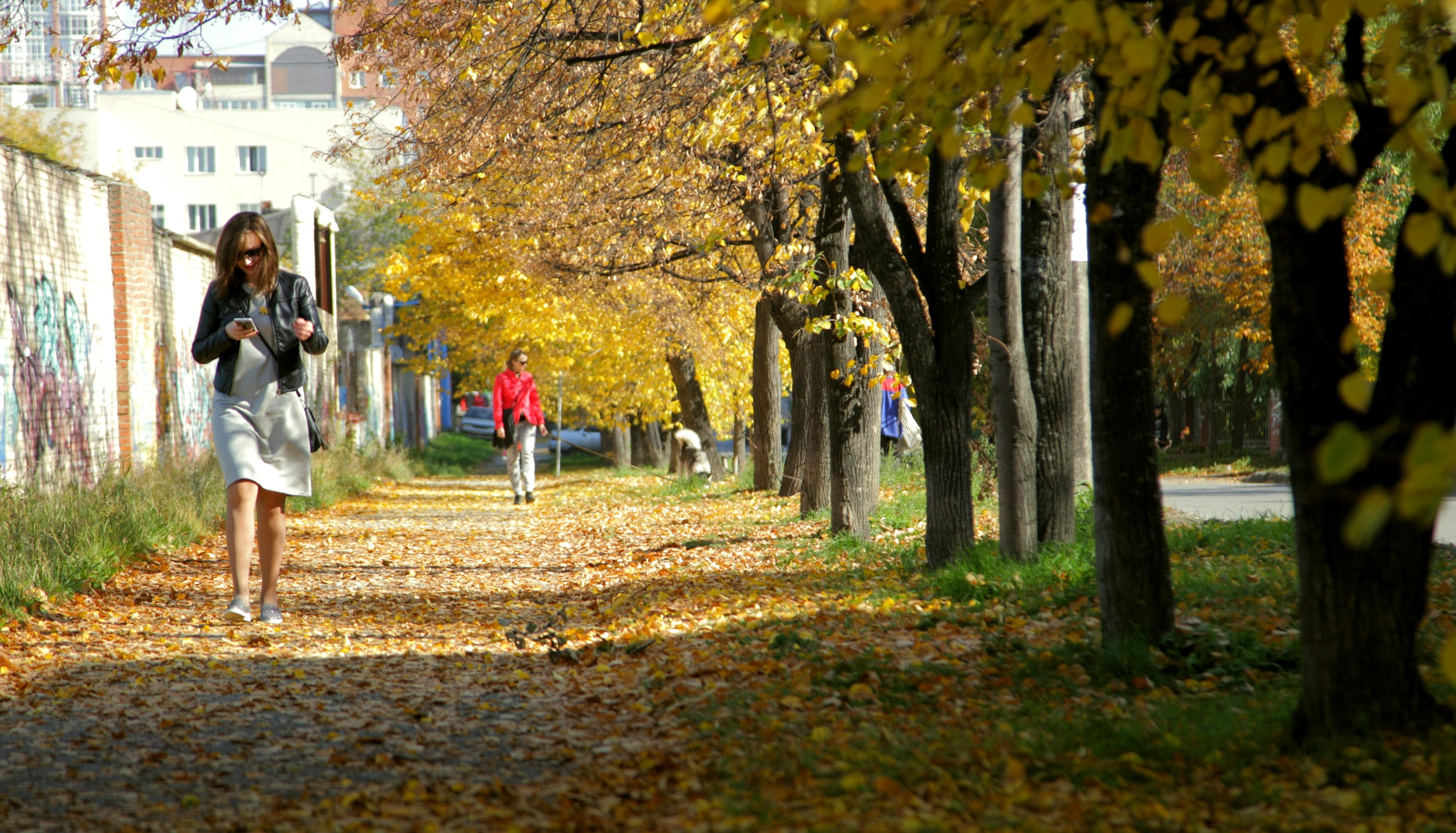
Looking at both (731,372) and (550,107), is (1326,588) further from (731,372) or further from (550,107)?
(731,372)

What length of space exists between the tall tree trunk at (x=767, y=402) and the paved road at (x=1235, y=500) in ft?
16.0

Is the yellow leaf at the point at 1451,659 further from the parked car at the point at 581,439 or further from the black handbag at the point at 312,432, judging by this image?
the parked car at the point at 581,439

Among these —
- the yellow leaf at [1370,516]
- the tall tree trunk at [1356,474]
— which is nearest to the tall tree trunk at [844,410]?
the tall tree trunk at [1356,474]

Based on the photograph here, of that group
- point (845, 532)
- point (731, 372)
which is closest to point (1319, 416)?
point (845, 532)

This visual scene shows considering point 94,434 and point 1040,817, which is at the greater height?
point 94,434

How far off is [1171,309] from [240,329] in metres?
4.88

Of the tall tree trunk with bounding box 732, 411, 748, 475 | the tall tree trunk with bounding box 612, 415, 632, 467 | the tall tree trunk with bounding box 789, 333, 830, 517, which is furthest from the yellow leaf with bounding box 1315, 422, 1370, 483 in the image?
the tall tree trunk with bounding box 612, 415, 632, 467

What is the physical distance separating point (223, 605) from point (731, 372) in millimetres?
14921

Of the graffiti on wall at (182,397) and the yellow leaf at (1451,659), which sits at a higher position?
the graffiti on wall at (182,397)

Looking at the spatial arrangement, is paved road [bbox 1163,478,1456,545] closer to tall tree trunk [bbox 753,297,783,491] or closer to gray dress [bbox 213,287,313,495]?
tall tree trunk [bbox 753,297,783,491]

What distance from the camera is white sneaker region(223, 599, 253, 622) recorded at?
6402 mm

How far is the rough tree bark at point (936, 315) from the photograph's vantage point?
7078 mm

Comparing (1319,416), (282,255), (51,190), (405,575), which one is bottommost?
(405,575)

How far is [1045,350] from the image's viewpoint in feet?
23.9
